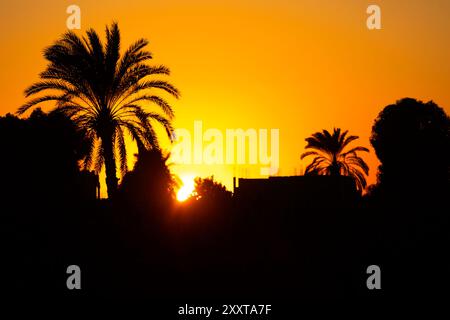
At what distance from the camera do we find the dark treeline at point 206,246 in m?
21.0

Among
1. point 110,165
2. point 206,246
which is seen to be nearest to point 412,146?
point 110,165

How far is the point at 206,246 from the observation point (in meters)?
23.2

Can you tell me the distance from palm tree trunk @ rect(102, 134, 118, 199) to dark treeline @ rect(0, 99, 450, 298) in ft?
2.72

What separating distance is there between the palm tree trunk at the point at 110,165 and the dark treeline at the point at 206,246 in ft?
2.72

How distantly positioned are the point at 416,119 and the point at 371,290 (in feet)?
169

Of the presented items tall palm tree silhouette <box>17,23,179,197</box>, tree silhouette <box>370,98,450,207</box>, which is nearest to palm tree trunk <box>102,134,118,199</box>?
tall palm tree silhouette <box>17,23,179,197</box>

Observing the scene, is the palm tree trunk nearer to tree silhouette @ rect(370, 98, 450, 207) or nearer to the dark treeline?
the dark treeline

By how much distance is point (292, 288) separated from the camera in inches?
828

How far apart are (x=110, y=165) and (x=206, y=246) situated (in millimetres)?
9207

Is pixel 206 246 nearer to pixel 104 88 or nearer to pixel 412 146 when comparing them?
pixel 104 88

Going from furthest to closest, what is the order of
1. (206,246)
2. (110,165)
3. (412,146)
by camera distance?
1. (412,146)
2. (110,165)
3. (206,246)

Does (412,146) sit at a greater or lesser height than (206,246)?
greater

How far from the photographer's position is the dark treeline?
21.0 metres
